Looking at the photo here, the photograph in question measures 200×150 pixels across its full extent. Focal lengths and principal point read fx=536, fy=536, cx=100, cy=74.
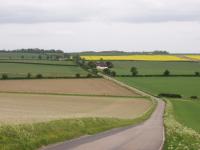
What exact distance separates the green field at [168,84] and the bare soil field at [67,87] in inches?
250

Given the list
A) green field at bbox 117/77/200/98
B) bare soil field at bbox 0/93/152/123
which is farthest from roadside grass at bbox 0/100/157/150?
green field at bbox 117/77/200/98

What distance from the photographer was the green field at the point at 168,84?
99.9 meters

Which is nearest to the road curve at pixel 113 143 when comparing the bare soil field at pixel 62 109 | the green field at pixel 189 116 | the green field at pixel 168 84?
the bare soil field at pixel 62 109

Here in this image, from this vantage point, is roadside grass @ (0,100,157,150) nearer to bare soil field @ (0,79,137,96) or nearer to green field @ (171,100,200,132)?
green field @ (171,100,200,132)

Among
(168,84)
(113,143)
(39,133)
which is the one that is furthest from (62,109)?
(168,84)

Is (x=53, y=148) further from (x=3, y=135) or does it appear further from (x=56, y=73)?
(x=56, y=73)

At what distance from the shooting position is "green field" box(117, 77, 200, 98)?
99.9 meters

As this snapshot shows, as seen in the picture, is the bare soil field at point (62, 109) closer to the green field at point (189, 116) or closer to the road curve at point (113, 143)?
the green field at point (189, 116)

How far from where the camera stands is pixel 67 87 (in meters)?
97.6

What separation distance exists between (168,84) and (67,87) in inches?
965

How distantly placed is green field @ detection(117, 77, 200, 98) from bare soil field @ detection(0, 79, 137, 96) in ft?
20.9

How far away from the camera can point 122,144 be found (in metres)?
22.5

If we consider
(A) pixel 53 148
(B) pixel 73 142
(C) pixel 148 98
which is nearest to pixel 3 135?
(A) pixel 53 148

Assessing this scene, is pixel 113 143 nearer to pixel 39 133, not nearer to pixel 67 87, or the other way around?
pixel 39 133
